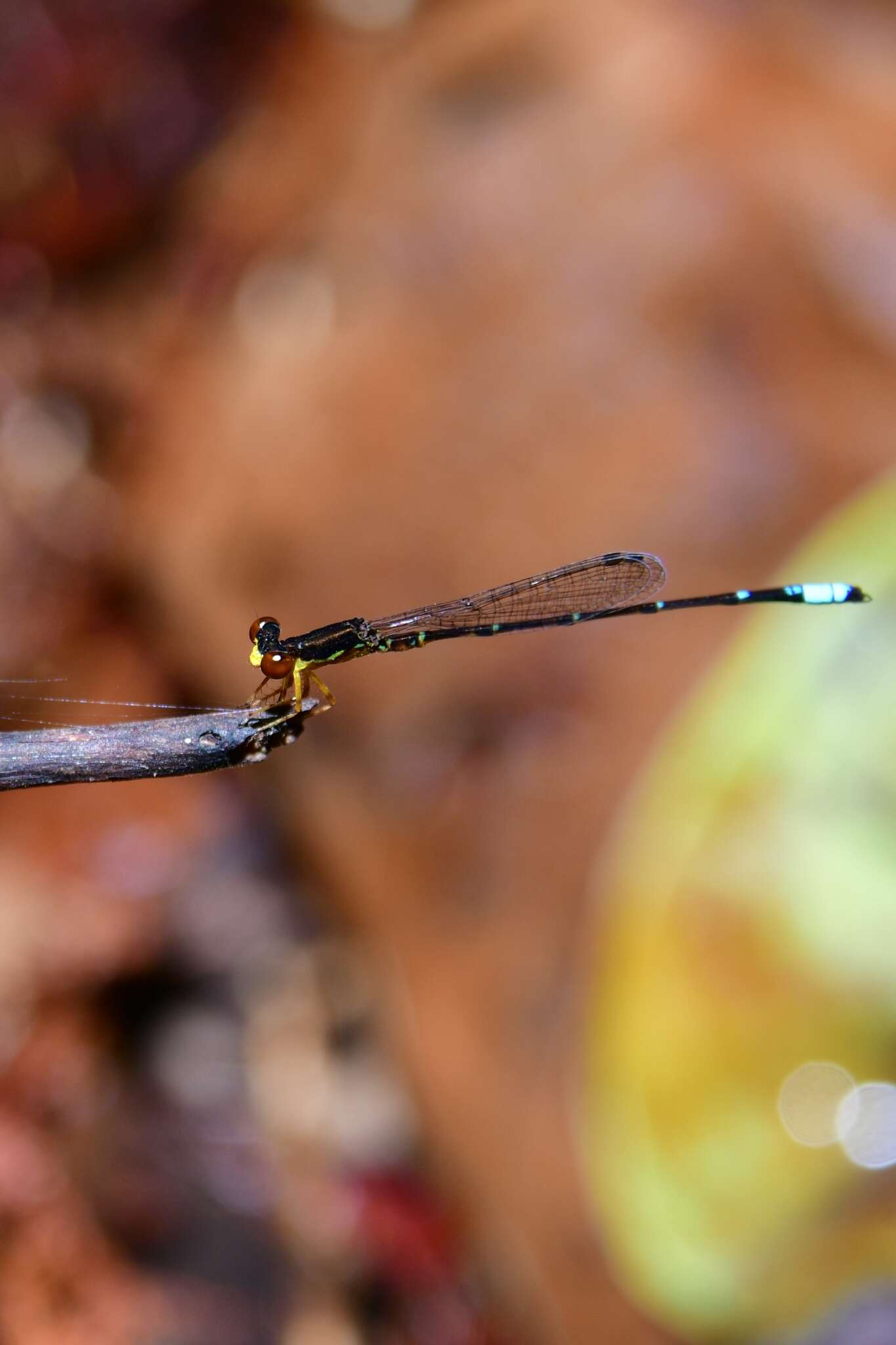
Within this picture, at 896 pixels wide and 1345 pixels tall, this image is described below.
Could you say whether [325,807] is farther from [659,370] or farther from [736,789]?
[659,370]

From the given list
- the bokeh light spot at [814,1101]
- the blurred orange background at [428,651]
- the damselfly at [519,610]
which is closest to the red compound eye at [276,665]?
the damselfly at [519,610]

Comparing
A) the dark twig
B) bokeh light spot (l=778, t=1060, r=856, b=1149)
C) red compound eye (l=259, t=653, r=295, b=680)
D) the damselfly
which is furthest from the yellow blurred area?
the dark twig

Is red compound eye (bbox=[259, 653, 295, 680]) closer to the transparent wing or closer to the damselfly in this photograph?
the damselfly

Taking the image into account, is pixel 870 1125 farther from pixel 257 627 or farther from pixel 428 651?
pixel 257 627

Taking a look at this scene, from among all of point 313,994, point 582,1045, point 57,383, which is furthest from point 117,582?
point 582,1045

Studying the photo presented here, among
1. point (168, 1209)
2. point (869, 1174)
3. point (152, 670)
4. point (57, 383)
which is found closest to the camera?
point (869, 1174)

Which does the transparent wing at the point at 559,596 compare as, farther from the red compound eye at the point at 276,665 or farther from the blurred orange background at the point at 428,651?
the red compound eye at the point at 276,665
